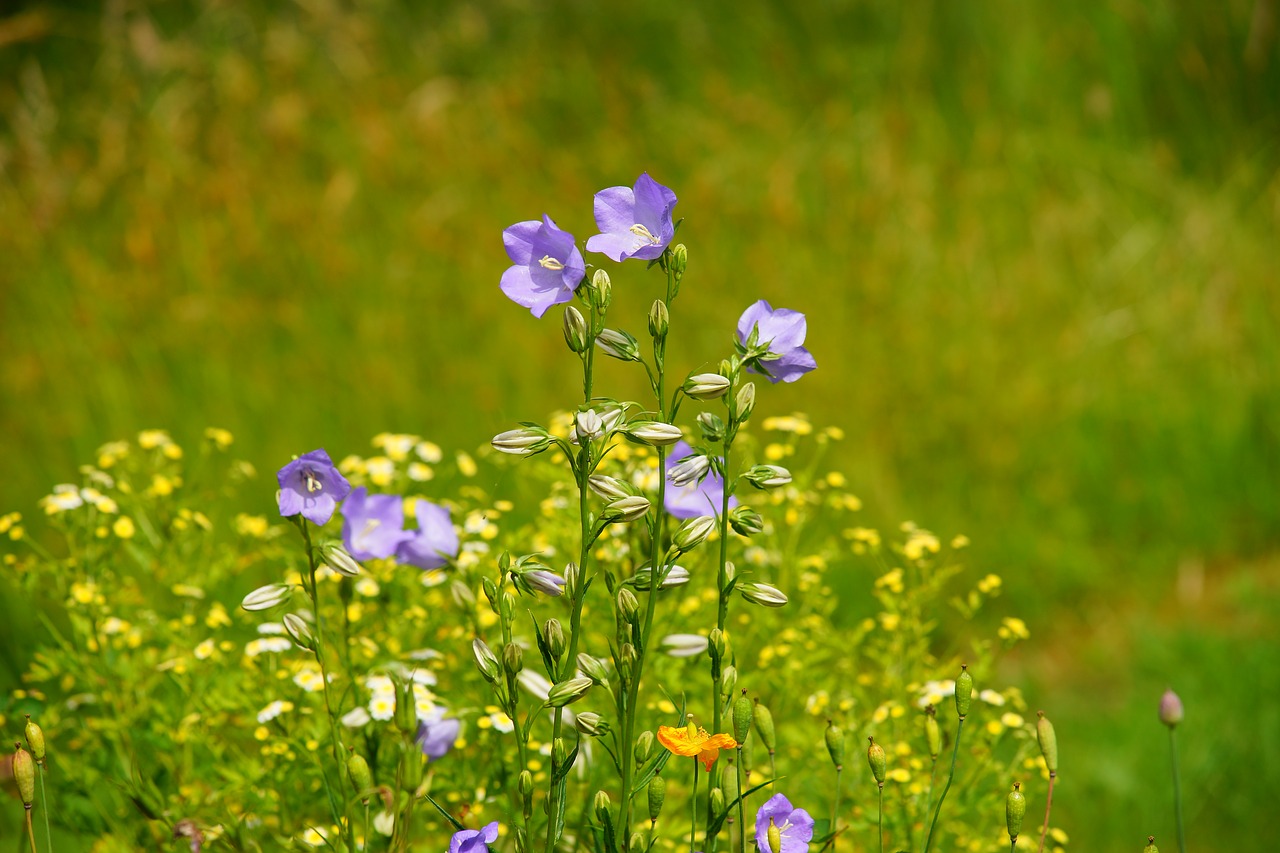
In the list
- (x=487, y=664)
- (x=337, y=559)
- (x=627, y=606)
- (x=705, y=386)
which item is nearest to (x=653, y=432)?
(x=705, y=386)

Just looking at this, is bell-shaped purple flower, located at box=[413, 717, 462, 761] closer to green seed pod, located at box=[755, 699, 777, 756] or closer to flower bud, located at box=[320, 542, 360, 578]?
flower bud, located at box=[320, 542, 360, 578]

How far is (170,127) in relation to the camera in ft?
17.9

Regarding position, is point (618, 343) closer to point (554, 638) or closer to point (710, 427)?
point (710, 427)

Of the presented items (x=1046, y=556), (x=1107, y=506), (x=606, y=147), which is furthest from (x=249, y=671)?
(x=606, y=147)

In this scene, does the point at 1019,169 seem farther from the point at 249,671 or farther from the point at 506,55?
the point at 249,671

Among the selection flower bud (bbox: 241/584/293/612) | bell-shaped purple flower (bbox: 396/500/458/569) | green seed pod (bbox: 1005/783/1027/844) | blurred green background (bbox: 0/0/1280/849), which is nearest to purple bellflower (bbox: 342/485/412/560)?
bell-shaped purple flower (bbox: 396/500/458/569)

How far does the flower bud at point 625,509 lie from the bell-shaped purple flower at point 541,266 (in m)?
0.25

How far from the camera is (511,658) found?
1369mm

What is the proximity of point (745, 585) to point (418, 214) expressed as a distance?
374 cm

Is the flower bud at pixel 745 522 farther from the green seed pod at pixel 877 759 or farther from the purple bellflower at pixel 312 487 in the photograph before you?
the purple bellflower at pixel 312 487

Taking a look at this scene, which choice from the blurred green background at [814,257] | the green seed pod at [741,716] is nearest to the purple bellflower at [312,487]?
the green seed pod at [741,716]

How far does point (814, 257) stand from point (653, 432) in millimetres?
3506

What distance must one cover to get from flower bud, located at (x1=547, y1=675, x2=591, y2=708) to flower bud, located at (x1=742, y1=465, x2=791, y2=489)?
306 mm

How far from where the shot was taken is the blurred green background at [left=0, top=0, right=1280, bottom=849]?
375 centimetres
